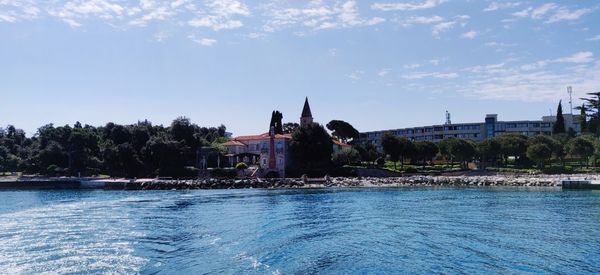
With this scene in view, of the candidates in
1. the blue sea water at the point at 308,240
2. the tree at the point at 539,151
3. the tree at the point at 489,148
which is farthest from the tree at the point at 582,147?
the blue sea water at the point at 308,240

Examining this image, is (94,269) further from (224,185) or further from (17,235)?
(224,185)

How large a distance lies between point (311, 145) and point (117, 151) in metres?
32.1

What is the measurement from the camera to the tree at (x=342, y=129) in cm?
11789

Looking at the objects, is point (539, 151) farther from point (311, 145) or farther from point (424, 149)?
point (311, 145)

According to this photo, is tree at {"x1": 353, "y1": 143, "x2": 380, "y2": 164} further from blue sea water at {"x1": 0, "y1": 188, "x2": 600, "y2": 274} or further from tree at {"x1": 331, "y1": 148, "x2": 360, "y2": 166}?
blue sea water at {"x1": 0, "y1": 188, "x2": 600, "y2": 274}

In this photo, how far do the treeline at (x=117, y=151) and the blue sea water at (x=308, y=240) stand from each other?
47.0 meters

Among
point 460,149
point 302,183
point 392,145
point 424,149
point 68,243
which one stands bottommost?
point 68,243

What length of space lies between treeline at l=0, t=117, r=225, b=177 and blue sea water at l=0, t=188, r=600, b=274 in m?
47.0

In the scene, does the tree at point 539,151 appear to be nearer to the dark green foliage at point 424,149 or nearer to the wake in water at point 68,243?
the dark green foliage at point 424,149

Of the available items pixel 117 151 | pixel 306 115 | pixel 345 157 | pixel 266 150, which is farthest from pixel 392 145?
pixel 117 151

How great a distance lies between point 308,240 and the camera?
890 inches

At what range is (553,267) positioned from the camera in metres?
16.7

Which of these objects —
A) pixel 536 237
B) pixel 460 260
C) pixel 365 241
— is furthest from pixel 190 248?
pixel 536 237

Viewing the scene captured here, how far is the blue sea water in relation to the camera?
56.4 feet
